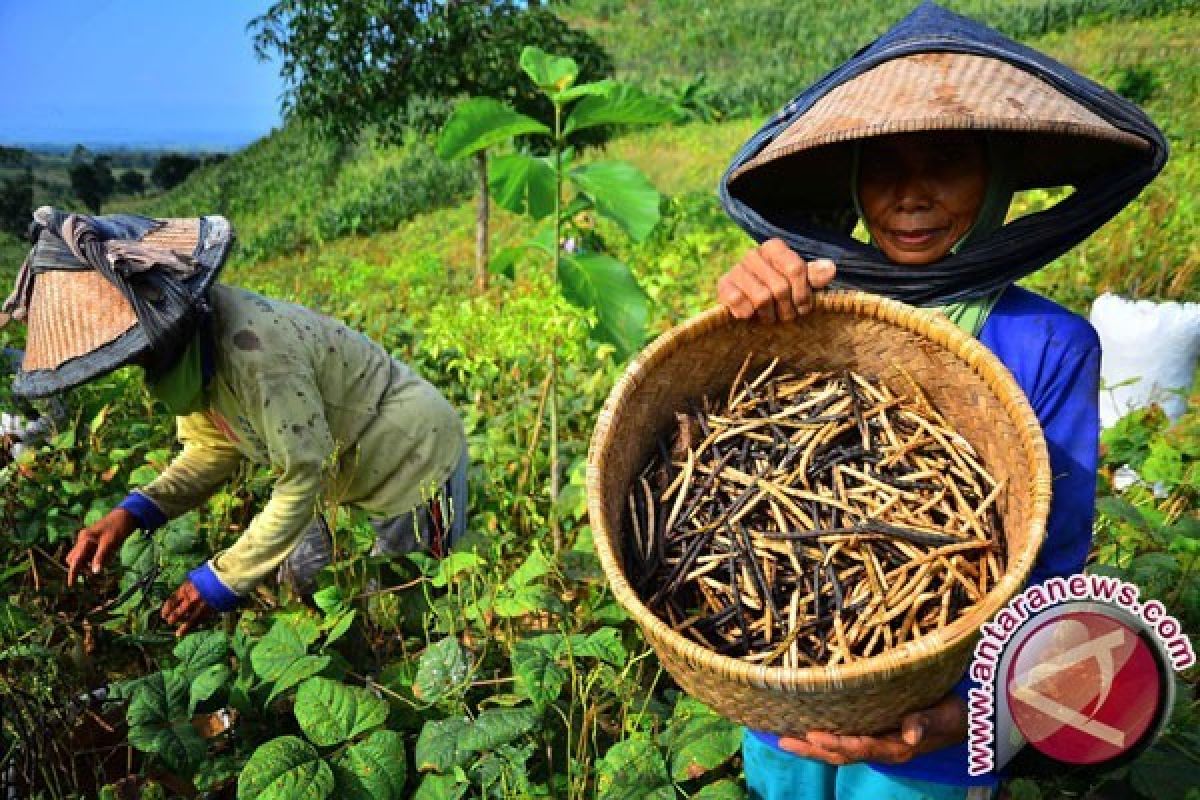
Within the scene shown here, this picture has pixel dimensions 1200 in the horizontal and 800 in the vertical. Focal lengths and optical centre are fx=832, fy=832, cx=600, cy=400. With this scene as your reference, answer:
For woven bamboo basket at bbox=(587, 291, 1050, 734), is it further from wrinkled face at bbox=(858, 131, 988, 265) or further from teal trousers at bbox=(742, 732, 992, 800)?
teal trousers at bbox=(742, 732, 992, 800)

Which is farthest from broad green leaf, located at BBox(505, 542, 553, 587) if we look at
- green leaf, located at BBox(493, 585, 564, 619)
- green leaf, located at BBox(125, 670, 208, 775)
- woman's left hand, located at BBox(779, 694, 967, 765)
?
woman's left hand, located at BBox(779, 694, 967, 765)

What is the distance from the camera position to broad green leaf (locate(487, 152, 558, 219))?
2.13 meters

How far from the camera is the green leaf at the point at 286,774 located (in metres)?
1.36

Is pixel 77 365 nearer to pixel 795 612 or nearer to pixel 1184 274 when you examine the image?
pixel 795 612

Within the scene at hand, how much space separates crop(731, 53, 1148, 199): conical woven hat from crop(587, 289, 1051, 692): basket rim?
9.4 inches

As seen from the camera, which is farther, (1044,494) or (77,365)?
(77,365)

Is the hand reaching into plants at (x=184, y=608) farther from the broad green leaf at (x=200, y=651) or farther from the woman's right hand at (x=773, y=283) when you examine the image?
the woman's right hand at (x=773, y=283)

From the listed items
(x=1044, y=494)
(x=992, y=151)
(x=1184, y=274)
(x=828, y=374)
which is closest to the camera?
(x=1044, y=494)

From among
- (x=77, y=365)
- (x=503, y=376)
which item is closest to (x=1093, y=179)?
(x=77, y=365)

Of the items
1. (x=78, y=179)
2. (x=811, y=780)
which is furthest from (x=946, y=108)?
(x=78, y=179)

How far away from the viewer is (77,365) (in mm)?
1583

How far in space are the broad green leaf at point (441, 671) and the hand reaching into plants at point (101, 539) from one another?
979mm

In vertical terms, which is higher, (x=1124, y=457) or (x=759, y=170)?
(x=759, y=170)

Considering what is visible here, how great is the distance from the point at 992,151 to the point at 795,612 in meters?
0.74
